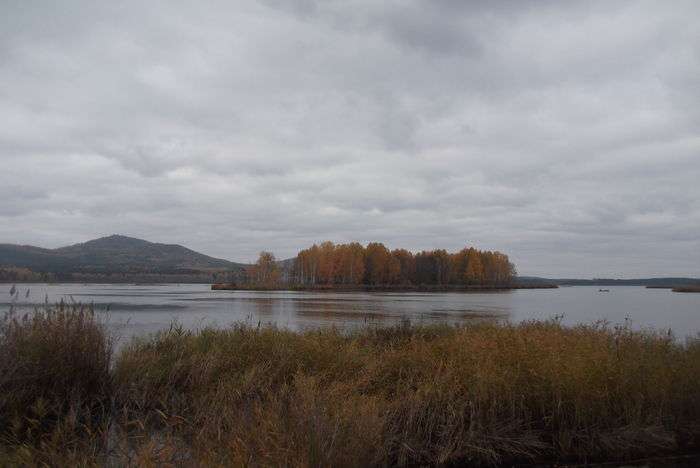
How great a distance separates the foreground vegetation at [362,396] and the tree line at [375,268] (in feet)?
409

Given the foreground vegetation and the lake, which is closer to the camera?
the foreground vegetation

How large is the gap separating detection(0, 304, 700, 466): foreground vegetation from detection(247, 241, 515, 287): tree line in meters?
125

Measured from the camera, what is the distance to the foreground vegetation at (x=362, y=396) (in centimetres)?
718

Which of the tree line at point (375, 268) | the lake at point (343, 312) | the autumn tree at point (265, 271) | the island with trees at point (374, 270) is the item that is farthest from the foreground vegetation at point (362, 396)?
the autumn tree at point (265, 271)

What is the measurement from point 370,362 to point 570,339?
460 cm

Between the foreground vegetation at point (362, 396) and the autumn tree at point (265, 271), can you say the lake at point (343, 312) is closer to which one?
the foreground vegetation at point (362, 396)

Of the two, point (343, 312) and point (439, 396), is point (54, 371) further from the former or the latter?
point (343, 312)

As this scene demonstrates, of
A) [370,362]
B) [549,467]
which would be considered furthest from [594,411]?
[370,362]

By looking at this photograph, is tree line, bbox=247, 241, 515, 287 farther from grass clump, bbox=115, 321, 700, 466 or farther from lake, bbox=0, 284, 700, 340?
grass clump, bbox=115, 321, 700, 466

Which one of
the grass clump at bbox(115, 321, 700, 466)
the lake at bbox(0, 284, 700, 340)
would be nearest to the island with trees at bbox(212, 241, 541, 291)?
the lake at bbox(0, 284, 700, 340)

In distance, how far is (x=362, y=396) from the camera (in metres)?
8.65

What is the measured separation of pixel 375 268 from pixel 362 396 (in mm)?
132281

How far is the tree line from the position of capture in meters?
140

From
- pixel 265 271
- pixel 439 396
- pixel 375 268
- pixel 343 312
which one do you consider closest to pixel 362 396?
pixel 439 396
